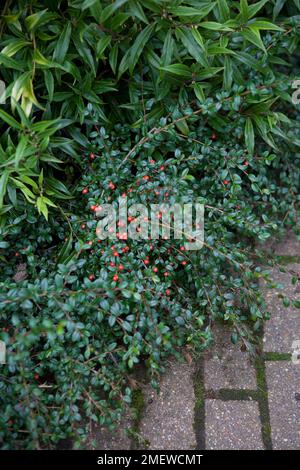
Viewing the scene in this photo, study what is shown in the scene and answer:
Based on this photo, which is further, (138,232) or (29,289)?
(138,232)

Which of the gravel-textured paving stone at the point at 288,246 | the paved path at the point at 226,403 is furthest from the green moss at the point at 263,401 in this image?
the gravel-textured paving stone at the point at 288,246

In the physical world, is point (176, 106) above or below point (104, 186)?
above

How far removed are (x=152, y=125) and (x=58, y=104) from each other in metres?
0.39

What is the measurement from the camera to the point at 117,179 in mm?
2225

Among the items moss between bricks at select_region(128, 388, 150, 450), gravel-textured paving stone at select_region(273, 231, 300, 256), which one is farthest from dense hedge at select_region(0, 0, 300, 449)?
gravel-textured paving stone at select_region(273, 231, 300, 256)

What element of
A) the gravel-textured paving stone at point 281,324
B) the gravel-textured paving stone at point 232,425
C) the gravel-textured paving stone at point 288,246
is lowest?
the gravel-textured paving stone at point 232,425

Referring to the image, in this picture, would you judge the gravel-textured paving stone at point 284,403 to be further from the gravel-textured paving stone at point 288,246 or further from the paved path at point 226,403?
the gravel-textured paving stone at point 288,246

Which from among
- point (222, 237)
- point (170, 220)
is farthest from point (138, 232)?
point (222, 237)

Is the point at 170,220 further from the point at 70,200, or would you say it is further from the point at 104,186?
the point at 70,200

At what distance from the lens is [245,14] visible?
2207 millimetres

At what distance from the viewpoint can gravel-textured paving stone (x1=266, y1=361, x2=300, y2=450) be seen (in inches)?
78.9

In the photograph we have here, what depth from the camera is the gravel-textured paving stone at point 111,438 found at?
6.42 feet

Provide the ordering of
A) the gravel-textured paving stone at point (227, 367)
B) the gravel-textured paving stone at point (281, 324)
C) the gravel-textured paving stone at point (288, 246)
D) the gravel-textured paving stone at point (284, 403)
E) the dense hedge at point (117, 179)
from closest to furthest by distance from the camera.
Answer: the dense hedge at point (117, 179)
the gravel-textured paving stone at point (284, 403)
the gravel-textured paving stone at point (227, 367)
the gravel-textured paving stone at point (281, 324)
the gravel-textured paving stone at point (288, 246)

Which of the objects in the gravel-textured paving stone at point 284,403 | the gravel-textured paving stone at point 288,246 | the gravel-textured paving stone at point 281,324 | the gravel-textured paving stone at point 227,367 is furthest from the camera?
the gravel-textured paving stone at point 288,246
